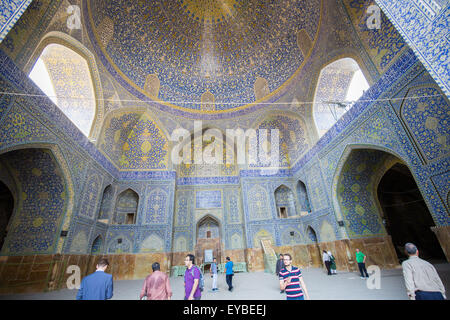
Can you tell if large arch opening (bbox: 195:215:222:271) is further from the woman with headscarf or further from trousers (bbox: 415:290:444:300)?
trousers (bbox: 415:290:444:300)

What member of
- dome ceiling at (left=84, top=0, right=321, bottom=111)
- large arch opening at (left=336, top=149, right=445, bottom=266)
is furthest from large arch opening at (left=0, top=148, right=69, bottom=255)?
large arch opening at (left=336, top=149, right=445, bottom=266)

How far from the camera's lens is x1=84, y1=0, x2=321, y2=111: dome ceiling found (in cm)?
938

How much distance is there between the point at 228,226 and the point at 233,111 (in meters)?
6.71

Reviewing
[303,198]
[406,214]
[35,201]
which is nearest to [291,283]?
[35,201]

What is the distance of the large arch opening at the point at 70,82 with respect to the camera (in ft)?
23.6

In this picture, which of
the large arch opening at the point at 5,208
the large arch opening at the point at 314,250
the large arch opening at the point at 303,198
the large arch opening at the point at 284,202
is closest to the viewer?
the large arch opening at the point at 5,208

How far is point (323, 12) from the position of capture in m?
8.02

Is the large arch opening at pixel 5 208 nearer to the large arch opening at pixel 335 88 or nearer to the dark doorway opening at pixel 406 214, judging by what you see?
the large arch opening at pixel 335 88

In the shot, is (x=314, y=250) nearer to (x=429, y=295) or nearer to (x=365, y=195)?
(x=365, y=195)

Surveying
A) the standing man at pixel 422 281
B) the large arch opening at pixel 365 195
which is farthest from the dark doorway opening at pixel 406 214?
the standing man at pixel 422 281

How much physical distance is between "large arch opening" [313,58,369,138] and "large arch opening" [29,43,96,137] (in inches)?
368

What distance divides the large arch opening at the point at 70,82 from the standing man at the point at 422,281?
863 centimetres

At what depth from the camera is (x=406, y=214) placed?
1257cm

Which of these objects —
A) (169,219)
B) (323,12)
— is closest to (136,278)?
(169,219)
